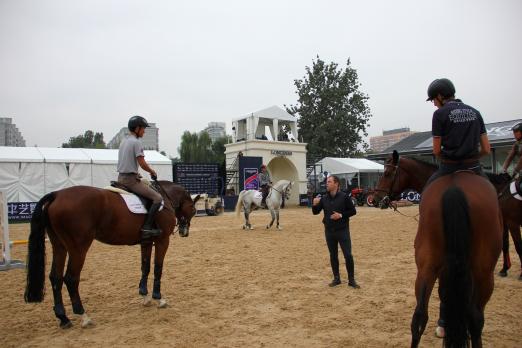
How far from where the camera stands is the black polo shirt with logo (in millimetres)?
3504

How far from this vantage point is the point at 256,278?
7293 mm

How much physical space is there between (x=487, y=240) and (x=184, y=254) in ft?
27.0

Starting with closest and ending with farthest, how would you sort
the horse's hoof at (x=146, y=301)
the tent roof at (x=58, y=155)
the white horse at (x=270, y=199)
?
the horse's hoof at (x=146, y=301)
the white horse at (x=270, y=199)
the tent roof at (x=58, y=155)

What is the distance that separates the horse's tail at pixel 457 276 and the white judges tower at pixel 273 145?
25440 millimetres

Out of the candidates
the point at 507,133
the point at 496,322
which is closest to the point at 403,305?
the point at 496,322

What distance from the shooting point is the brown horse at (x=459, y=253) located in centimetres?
305

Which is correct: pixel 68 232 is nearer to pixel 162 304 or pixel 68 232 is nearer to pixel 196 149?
pixel 162 304

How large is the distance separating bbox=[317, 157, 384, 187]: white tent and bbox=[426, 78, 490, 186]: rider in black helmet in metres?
27.9

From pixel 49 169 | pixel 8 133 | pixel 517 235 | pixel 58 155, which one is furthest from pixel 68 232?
pixel 8 133

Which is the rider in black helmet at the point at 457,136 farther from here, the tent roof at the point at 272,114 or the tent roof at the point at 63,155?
the tent roof at the point at 272,114

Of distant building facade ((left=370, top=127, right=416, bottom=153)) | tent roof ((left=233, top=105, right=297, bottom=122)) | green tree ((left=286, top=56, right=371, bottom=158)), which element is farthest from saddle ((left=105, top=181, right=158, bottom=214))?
distant building facade ((left=370, top=127, right=416, bottom=153))

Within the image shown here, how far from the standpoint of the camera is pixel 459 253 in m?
3.04

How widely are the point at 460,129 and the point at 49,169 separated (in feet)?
75.8

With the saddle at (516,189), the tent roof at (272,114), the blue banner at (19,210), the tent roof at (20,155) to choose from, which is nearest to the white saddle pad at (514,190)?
the saddle at (516,189)
